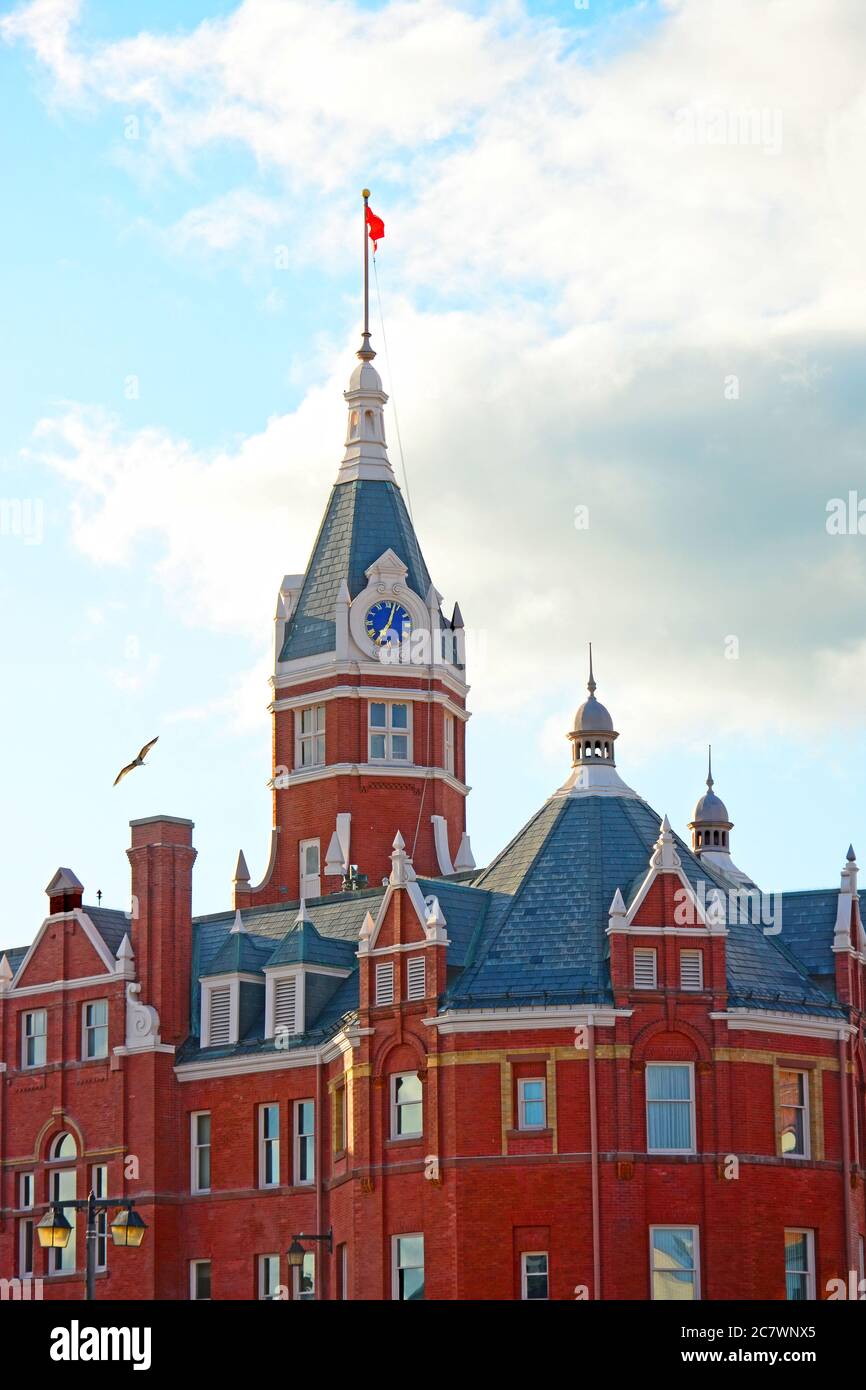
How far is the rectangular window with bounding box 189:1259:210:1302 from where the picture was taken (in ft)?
282

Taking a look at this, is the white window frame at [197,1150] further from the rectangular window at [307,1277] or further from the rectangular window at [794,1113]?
the rectangular window at [794,1113]

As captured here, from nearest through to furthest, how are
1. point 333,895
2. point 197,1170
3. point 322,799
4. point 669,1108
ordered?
point 669,1108
point 197,1170
point 333,895
point 322,799

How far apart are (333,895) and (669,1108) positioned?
1849 cm

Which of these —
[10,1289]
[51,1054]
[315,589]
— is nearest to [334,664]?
[315,589]

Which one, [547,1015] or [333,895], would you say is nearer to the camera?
[547,1015]

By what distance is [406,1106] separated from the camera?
7988 cm

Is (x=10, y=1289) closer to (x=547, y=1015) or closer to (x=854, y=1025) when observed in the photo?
(x=547, y=1015)

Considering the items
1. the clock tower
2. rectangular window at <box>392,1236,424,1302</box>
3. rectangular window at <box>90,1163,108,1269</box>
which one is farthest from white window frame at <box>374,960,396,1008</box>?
the clock tower

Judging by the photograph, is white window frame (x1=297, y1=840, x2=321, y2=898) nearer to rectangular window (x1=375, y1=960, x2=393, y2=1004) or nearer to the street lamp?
rectangular window (x1=375, y1=960, x2=393, y2=1004)

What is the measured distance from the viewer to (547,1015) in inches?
3066

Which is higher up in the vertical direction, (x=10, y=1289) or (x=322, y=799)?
(x=322, y=799)

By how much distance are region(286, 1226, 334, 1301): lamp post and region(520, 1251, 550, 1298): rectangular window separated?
5.51m

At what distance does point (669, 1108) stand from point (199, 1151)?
17.0 metres

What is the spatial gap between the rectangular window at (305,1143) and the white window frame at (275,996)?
2.46m
